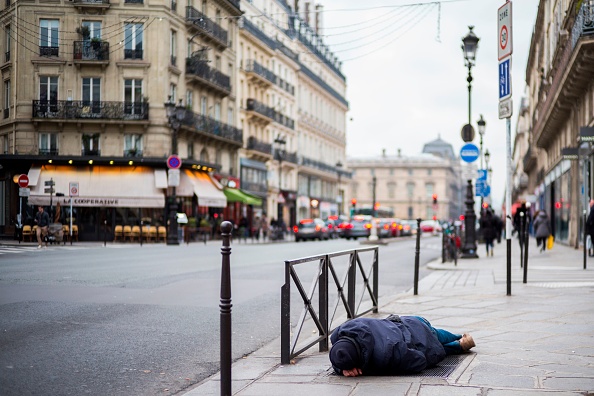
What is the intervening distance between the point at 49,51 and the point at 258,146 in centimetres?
4784

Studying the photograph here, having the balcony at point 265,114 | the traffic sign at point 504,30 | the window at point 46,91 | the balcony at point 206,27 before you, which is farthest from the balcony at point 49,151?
the balcony at point 265,114

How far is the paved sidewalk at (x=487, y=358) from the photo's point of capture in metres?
5.79

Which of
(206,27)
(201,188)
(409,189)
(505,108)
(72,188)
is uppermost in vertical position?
(206,27)

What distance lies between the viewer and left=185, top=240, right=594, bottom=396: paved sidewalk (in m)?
5.79

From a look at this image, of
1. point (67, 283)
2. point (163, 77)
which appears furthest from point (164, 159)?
point (67, 283)

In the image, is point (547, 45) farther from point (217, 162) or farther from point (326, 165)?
point (326, 165)

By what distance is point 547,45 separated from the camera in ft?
152

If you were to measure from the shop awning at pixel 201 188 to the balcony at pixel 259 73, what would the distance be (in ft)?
49.9

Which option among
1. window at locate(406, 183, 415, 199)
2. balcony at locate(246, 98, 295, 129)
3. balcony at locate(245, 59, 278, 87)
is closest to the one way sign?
balcony at locate(245, 59, 278, 87)

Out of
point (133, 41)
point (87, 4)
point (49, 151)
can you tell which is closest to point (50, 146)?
point (49, 151)

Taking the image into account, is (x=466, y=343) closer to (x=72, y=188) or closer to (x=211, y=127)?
(x=72, y=188)

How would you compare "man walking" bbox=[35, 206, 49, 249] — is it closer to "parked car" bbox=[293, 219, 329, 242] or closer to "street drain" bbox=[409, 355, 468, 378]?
"street drain" bbox=[409, 355, 468, 378]

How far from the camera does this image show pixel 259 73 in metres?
65.6

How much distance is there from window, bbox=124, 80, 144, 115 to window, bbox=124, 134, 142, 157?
1.37m
